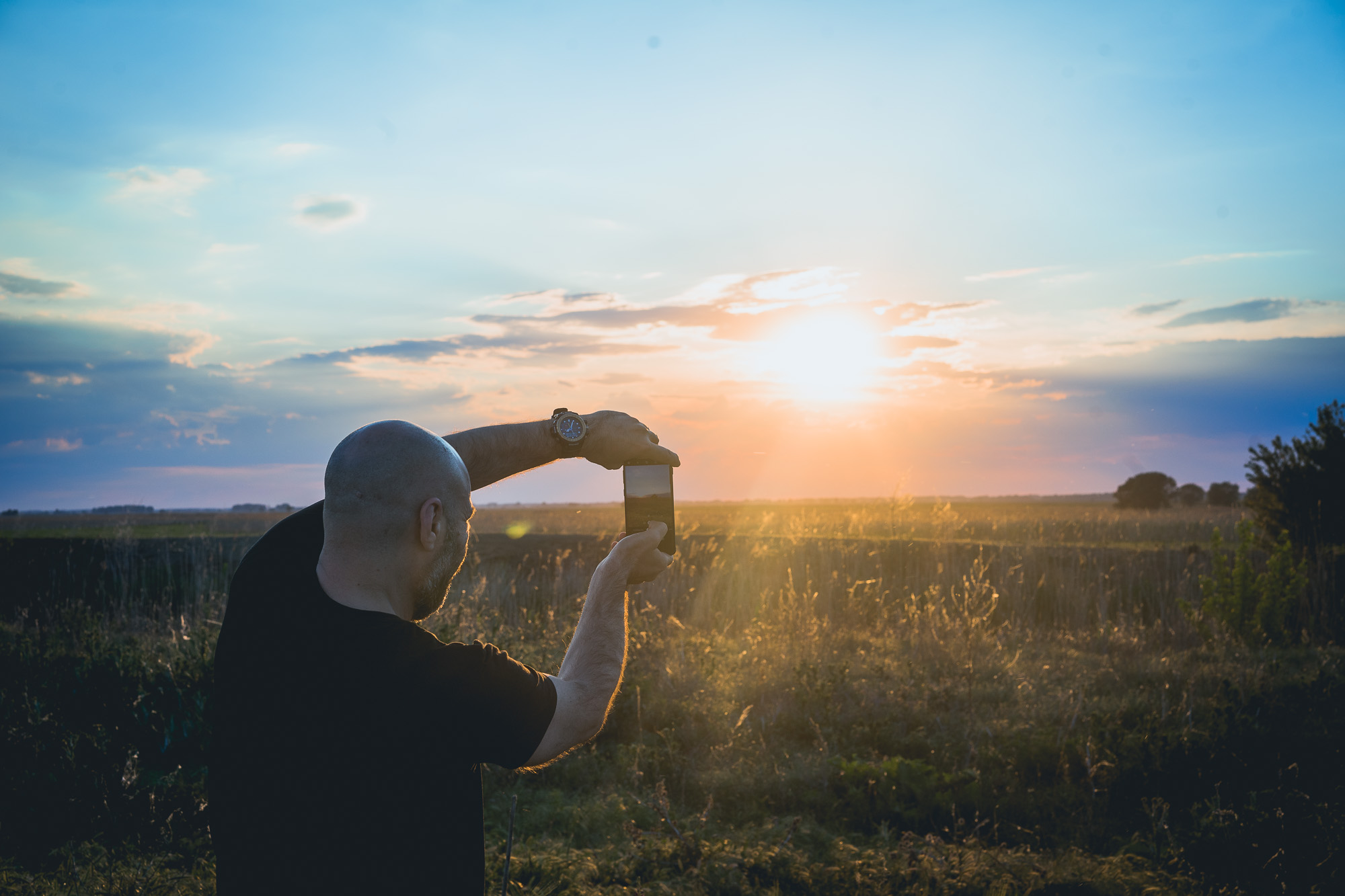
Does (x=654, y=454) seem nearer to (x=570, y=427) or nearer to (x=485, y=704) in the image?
(x=570, y=427)

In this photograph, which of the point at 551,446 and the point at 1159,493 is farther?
the point at 1159,493

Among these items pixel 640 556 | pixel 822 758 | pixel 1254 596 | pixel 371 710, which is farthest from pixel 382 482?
pixel 1254 596

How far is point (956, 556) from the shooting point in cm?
1308

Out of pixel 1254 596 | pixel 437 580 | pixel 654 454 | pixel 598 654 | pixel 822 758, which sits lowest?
pixel 822 758

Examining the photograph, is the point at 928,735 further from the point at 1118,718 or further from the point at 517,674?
the point at 517,674

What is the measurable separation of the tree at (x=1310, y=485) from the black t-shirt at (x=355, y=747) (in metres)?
13.0

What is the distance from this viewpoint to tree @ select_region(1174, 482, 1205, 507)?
182 feet

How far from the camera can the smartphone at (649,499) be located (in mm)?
2553

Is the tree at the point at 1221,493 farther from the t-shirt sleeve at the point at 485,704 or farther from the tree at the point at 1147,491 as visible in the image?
the t-shirt sleeve at the point at 485,704

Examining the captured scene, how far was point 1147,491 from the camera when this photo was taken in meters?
54.6

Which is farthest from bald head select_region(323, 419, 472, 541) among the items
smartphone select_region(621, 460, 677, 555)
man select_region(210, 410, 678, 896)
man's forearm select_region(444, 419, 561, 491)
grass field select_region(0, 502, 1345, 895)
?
grass field select_region(0, 502, 1345, 895)

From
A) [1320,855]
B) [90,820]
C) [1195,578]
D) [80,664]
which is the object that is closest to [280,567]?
[90,820]

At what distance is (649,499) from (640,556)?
29cm

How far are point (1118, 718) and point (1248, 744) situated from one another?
2.75 feet
